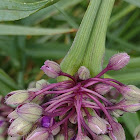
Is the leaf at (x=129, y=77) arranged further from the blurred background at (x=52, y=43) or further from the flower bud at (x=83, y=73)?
the flower bud at (x=83, y=73)

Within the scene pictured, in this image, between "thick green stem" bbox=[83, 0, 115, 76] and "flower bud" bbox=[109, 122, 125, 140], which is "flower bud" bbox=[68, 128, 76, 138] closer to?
"flower bud" bbox=[109, 122, 125, 140]

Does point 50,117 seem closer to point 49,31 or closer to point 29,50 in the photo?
point 49,31

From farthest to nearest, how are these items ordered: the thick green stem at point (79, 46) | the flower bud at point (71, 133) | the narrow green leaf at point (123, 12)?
the narrow green leaf at point (123, 12)
the thick green stem at point (79, 46)
the flower bud at point (71, 133)

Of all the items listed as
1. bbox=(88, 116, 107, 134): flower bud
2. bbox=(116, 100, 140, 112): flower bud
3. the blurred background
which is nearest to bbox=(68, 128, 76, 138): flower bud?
bbox=(88, 116, 107, 134): flower bud

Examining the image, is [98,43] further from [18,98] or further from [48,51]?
[48,51]

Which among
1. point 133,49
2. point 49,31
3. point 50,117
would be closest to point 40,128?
point 50,117

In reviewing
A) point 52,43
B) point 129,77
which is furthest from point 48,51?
point 129,77

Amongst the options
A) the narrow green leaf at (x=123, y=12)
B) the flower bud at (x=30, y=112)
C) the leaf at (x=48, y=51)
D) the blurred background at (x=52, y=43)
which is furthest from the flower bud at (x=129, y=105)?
the narrow green leaf at (x=123, y=12)
